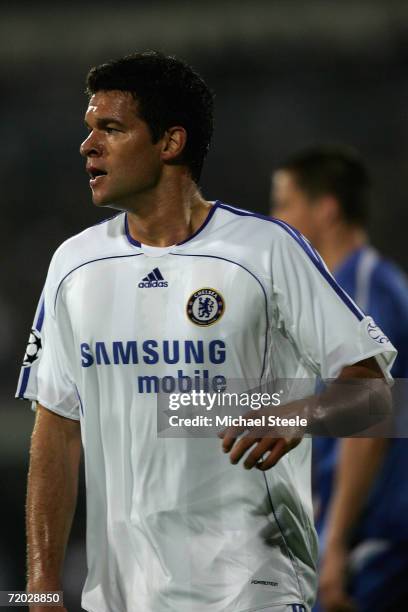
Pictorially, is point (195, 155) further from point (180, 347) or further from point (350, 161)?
point (350, 161)

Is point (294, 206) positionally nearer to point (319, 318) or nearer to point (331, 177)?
point (331, 177)

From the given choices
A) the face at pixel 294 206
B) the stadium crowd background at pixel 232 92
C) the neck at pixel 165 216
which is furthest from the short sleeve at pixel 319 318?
the stadium crowd background at pixel 232 92

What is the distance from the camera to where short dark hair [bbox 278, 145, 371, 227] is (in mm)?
5277

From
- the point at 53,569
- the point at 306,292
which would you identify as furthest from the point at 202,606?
the point at 306,292

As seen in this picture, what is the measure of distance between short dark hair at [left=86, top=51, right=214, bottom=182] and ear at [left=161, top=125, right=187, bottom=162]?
16 mm

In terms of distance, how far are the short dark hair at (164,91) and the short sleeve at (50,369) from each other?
0.50 m

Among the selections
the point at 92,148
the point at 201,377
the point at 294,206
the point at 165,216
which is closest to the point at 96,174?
the point at 92,148

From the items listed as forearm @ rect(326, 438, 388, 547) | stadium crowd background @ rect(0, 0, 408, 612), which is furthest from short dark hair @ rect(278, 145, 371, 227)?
stadium crowd background @ rect(0, 0, 408, 612)

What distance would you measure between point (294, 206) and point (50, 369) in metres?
2.83

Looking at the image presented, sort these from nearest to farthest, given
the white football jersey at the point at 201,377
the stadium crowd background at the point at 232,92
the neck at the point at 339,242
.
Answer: the white football jersey at the point at 201,377, the neck at the point at 339,242, the stadium crowd background at the point at 232,92

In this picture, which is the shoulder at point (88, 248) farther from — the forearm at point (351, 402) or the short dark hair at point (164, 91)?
the forearm at point (351, 402)

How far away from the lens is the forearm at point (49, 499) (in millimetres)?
2571

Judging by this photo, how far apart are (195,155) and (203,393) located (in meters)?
0.65

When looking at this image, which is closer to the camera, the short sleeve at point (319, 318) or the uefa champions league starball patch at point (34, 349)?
the short sleeve at point (319, 318)
